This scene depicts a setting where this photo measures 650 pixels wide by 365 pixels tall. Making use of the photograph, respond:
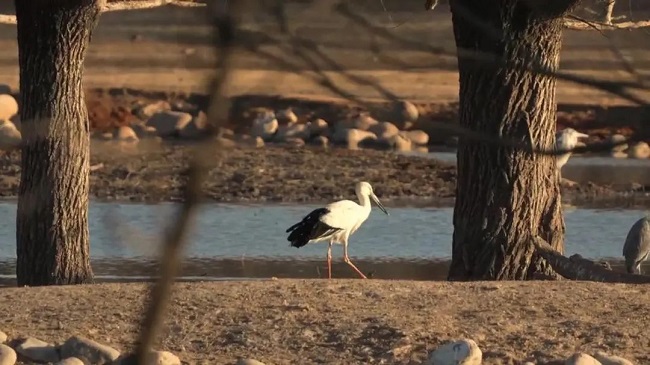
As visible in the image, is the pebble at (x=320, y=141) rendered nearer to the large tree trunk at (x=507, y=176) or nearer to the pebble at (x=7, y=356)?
the large tree trunk at (x=507, y=176)

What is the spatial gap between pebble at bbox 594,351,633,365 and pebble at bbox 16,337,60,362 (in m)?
2.56

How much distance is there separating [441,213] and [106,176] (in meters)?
4.65

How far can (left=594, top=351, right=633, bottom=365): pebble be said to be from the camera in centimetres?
702

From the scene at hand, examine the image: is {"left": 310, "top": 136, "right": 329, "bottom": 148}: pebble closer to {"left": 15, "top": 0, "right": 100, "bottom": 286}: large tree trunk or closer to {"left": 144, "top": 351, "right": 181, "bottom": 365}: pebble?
{"left": 15, "top": 0, "right": 100, "bottom": 286}: large tree trunk

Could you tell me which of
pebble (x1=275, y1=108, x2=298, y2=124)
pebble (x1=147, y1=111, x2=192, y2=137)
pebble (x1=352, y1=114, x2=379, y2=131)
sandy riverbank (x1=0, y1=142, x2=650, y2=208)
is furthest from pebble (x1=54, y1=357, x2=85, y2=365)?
pebble (x1=275, y1=108, x2=298, y2=124)

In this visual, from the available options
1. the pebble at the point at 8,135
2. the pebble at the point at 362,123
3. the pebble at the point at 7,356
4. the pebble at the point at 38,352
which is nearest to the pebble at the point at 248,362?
the pebble at the point at 38,352

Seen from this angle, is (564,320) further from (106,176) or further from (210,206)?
(106,176)

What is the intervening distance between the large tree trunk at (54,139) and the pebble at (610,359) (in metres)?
4.09

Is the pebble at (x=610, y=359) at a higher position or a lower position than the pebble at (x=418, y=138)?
higher

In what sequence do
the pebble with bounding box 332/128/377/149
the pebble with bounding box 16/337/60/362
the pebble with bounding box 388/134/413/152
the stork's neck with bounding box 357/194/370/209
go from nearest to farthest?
the pebble with bounding box 16/337/60/362 < the stork's neck with bounding box 357/194/370/209 < the pebble with bounding box 388/134/413/152 < the pebble with bounding box 332/128/377/149

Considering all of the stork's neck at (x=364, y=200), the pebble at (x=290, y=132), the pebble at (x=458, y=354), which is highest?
the pebble at (x=458, y=354)

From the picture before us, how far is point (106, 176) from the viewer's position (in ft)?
62.7

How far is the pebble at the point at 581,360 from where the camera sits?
689cm

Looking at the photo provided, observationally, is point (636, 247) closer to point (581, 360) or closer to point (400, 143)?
point (581, 360)
